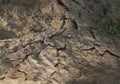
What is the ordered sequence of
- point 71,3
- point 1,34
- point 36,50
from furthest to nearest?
point 71,3
point 1,34
point 36,50

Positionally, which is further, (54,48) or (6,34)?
(6,34)

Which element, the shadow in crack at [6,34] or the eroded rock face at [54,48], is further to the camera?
the shadow in crack at [6,34]

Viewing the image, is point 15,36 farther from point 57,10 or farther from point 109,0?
point 109,0

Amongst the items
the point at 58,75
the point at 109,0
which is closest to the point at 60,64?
the point at 58,75

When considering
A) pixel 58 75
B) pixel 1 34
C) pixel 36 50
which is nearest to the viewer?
pixel 58 75

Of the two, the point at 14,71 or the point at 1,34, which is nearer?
the point at 14,71

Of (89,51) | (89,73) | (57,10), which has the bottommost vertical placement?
(89,73)

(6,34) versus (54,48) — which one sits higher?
(6,34)

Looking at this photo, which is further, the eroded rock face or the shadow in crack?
the shadow in crack
